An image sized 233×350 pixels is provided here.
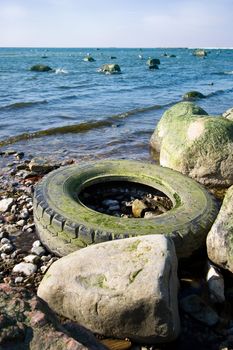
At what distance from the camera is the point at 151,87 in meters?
25.5

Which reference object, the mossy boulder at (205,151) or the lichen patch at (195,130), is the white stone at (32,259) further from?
the lichen patch at (195,130)

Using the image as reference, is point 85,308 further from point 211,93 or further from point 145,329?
point 211,93

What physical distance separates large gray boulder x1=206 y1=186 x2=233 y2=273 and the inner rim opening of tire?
1496 mm

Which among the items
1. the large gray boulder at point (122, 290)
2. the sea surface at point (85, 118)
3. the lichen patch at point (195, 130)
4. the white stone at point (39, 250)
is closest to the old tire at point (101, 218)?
the white stone at point (39, 250)

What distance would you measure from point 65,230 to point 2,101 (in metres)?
14.4

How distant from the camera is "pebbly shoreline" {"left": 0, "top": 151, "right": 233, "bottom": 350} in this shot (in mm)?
2213

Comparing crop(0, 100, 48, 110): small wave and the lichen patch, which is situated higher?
the lichen patch

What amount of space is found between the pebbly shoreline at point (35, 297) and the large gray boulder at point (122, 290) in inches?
7.1

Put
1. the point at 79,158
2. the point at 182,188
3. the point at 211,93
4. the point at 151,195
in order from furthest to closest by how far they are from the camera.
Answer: the point at 211,93
the point at 79,158
the point at 151,195
the point at 182,188

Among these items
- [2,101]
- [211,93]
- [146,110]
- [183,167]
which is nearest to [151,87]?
[211,93]

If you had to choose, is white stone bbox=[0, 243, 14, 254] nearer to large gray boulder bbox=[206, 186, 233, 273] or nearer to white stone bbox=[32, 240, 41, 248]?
white stone bbox=[32, 240, 41, 248]

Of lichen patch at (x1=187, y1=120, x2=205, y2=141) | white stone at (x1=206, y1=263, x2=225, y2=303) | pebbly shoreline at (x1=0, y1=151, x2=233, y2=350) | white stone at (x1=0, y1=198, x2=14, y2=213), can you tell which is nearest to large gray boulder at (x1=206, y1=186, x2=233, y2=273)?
white stone at (x1=206, y1=263, x2=225, y2=303)

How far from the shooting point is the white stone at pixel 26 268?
177 inches

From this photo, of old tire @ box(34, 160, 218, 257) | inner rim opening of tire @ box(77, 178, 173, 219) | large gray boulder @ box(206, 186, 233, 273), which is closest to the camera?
large gray boulder @ box(206, 186, 233, 273)
